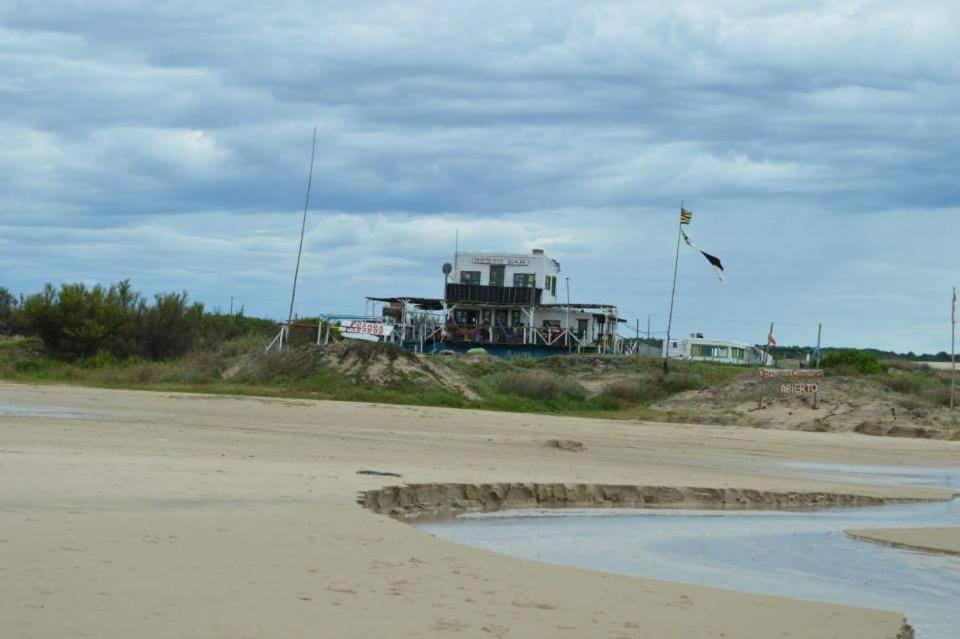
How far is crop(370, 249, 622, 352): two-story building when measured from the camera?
60.8 meters

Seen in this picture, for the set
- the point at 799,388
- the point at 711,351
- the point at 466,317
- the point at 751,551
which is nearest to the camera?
the point at 751,551

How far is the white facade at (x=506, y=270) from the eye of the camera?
64562 millimetres

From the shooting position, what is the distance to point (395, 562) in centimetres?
935

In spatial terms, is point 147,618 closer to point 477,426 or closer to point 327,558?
point 327,558

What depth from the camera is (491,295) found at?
6250cm

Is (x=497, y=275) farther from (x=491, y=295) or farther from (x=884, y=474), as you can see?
(x=884, y=474)

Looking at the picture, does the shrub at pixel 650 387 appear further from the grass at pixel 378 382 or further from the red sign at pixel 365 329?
the red sign at pixel 365 329

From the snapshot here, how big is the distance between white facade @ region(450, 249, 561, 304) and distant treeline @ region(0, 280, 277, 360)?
16441 millimetres

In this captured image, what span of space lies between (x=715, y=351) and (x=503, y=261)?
57.0ft

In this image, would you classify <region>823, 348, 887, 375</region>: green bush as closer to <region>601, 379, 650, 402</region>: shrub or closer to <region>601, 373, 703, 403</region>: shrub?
<region>601, 373, 703, 403</region>: shrub

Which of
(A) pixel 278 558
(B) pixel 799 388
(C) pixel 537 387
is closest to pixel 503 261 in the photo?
(C) pixel 537 387

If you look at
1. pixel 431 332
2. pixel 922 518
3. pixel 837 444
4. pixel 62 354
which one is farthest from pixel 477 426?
pixel 431 332

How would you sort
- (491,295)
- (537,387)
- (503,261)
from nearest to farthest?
(537,387) → (491,295) → (503,261)

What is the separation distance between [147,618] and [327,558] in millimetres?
2599
